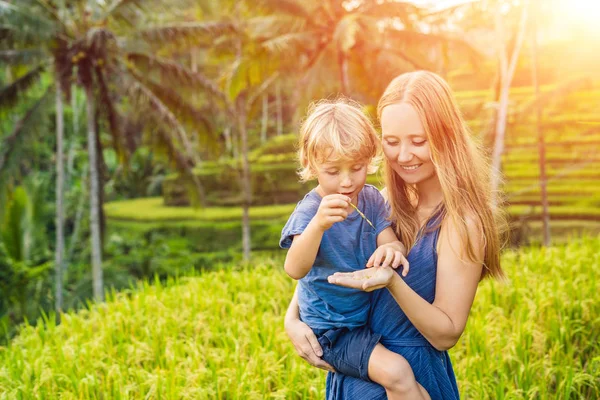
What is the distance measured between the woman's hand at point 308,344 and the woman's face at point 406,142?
0.46 m

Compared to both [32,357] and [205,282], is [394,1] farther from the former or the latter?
[32,357]

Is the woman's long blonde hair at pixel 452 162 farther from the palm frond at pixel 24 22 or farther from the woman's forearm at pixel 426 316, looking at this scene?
the palm frond at pixel 24 22

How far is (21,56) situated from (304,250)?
12074 millimetres

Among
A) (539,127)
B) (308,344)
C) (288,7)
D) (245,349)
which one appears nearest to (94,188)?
(288,7)

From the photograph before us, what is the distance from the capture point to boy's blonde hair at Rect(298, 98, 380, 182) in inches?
63.6

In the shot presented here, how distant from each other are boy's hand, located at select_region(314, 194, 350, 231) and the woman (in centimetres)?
25

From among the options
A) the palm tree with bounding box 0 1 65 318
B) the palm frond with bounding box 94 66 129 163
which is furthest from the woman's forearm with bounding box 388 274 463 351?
the palm frond with bounding box 94 66 129 163

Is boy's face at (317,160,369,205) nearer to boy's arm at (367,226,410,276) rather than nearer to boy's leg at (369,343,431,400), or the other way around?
boy's arm at (367,226,410,276)

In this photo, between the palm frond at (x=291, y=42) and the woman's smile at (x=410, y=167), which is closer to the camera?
the woman's smile at (x=410, y=167)

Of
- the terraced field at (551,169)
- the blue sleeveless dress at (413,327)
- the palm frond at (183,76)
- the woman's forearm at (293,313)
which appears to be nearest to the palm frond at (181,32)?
the palm frond at (183,76)

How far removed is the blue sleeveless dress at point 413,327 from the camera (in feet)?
5.64

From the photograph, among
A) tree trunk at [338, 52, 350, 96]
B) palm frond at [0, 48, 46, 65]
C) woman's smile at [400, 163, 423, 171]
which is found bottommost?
woman's smile at [400, 163, 423, 171]

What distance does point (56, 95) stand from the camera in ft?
44.1

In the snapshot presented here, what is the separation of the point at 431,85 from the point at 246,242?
15.7m
